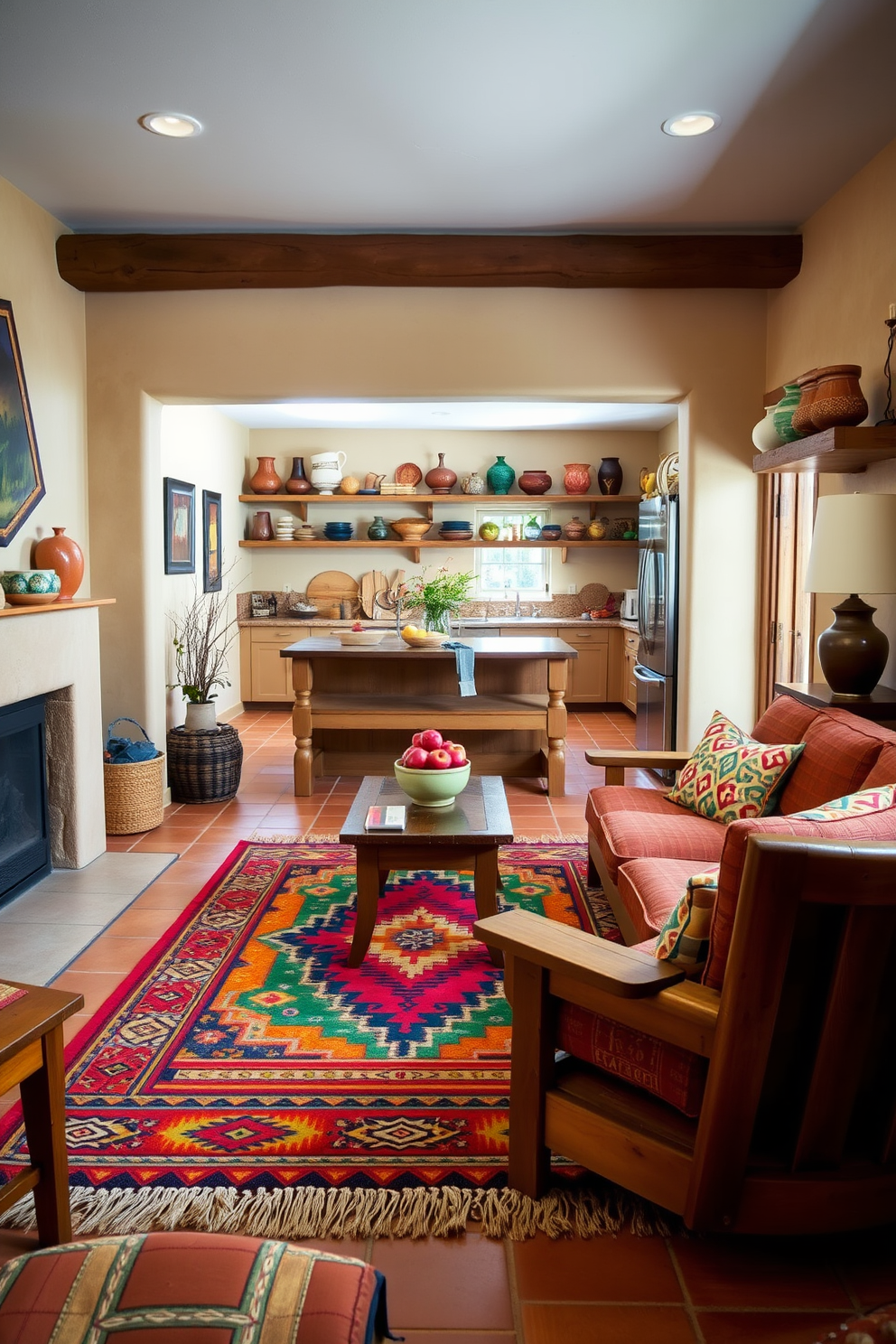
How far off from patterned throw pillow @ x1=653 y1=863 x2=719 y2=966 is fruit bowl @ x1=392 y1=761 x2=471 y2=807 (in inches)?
58.1

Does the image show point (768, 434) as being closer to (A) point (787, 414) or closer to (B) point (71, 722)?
(A) point (787, 414)

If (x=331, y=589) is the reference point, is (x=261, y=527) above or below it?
above

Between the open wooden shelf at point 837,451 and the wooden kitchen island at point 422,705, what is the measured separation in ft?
5.99

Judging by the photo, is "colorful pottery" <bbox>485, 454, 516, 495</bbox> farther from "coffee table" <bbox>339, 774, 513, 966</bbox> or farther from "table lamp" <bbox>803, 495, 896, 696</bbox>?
"coffee table" <bbox>339, 774, 513, 966</bbox>

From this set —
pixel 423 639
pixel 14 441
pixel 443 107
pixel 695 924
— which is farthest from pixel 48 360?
pixel 695 924

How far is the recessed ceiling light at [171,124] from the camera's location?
3369 millimetres

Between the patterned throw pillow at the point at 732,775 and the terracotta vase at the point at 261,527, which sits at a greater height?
the terracotta vase at the point at 261,527

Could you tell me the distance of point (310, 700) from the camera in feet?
18.2

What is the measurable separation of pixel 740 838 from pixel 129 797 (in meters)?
3.65

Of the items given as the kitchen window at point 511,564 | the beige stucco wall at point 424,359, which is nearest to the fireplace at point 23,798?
the beige stucco wall at point 424,359

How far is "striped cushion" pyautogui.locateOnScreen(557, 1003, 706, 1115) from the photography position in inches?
65.6

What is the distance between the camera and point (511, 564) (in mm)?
8891

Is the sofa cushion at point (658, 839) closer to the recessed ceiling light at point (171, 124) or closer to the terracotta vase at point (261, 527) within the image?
the recessed ceiling light at point (171, 124)

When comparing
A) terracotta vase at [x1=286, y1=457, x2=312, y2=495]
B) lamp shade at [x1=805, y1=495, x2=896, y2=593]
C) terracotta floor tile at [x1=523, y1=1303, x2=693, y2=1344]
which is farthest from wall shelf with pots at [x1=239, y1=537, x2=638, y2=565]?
terracotta floor tile at [x1=523, y1=1303, x2=693, y2=1344]
